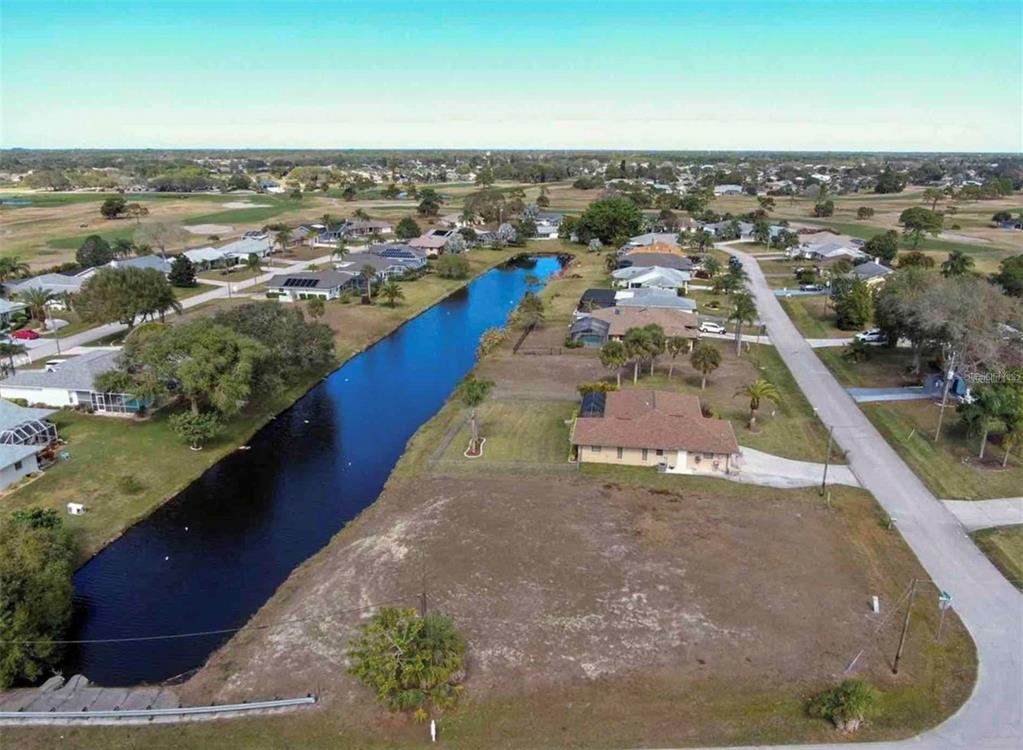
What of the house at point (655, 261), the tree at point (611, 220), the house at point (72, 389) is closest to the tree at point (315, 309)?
the house at point (72, 389)

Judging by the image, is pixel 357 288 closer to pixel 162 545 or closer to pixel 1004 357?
pixel 162 545

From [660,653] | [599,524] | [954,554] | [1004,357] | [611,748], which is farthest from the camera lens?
[1004,357]

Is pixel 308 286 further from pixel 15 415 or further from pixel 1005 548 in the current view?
pixel 1005 548

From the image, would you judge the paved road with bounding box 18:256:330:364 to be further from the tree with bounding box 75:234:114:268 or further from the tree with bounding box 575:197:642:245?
the tree with bounding box 575:197:642:245

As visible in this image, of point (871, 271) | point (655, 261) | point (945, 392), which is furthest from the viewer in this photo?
point (655, 261)

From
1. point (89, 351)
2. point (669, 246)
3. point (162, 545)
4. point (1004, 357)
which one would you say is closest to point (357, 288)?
point (89, 351)

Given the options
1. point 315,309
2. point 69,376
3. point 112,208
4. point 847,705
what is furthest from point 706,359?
point 112,208

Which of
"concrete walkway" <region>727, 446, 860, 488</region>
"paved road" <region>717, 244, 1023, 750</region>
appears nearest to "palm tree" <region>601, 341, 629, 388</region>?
"concrete walkway" <region>727, 446, 860, 488</region>
